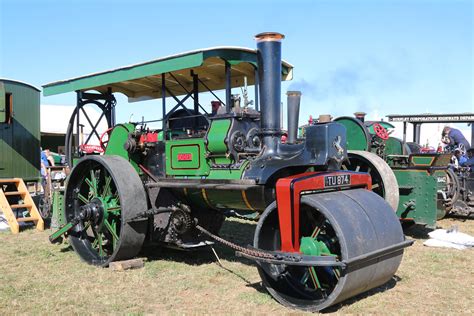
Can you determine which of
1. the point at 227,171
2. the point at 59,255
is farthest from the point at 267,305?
the point at 59,255

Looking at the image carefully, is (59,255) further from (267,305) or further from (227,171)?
(267,305)

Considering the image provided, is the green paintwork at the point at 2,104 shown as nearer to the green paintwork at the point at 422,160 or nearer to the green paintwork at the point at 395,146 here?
the green paintwork at the point at 395,146

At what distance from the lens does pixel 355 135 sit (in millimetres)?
7281

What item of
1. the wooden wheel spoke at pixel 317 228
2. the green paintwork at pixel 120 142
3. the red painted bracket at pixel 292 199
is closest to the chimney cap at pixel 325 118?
the red painted bracket at pixel 292 199

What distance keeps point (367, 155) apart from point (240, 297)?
127 inches

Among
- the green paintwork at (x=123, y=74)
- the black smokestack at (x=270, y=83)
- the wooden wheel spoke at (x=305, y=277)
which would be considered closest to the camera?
the wooden wheel spoke at (x=305, y=277)

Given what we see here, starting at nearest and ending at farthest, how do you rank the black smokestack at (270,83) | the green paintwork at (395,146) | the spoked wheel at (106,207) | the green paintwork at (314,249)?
the green paintwork at (314,249) → the black smokestack at (270,83) → the spoked wheel at (106,207) → the green paintwork at (395,146)

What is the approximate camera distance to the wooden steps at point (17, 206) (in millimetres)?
7463

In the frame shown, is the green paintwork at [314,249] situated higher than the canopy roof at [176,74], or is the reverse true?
the canopy roof at [176,74]

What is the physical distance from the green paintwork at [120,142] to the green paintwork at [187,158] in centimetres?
65

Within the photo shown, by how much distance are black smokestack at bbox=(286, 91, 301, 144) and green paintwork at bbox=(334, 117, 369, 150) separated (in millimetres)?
2869

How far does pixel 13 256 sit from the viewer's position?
5.73 meters

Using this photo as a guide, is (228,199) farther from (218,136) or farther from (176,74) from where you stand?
(176,74)

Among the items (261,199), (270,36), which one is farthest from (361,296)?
(270,36)
